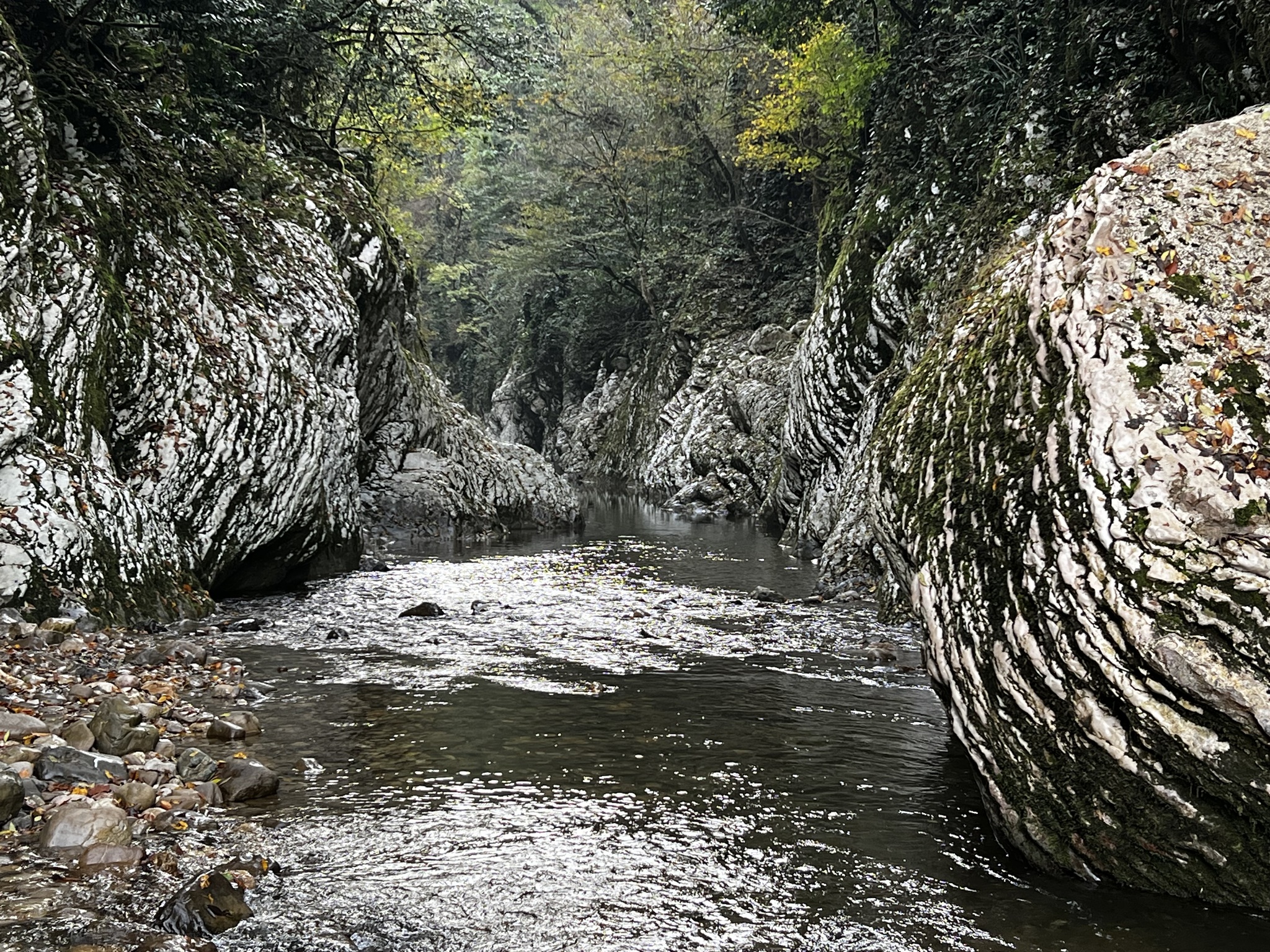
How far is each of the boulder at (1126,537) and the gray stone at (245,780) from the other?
304cm

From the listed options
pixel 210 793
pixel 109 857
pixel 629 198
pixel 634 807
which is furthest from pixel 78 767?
pixel 629 198

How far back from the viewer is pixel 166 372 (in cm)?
898

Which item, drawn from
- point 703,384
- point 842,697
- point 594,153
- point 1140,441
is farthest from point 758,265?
point 1140,441

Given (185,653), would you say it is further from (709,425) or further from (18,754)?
(709,425)

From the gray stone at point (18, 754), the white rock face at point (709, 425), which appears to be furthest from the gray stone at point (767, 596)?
the white rock face at point (709, 425)

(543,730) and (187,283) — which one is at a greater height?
(187,283)

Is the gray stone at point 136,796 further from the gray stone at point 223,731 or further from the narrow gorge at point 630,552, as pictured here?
the gray stone at point 223,731

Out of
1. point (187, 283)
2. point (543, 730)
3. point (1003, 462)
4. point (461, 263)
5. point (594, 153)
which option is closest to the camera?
point (1003, 462)

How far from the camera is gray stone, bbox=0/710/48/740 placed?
4.45 meters

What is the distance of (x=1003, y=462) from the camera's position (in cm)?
423

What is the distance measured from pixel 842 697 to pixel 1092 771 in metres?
3.04

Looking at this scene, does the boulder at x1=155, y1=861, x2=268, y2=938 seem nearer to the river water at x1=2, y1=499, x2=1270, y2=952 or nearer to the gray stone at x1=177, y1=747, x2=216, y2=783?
the river water at x1=2, y1=499, x2=1270, y2=952

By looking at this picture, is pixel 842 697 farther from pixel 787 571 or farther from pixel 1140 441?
pixel 787 571

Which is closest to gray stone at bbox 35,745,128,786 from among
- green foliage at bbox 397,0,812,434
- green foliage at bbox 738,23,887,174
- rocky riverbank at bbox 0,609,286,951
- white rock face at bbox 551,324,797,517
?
rocky riverbank at bbox 0,609,286,951
